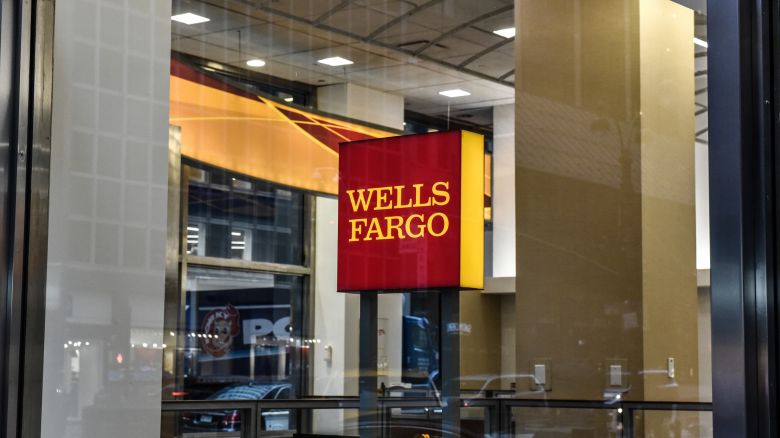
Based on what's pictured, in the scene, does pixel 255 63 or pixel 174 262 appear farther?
pixel 255 63

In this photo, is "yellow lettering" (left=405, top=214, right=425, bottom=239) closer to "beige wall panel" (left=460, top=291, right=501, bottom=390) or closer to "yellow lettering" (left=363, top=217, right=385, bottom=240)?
"yellow lettering" (left=363, top=217, right=385, bottom=240)

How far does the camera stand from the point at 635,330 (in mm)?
3547

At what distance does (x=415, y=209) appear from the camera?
2920mm

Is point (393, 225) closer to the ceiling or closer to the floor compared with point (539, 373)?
closer to the ceiling

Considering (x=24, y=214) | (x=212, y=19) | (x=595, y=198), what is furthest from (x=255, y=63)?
(x=595, y=198)

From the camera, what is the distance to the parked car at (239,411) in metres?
2.90

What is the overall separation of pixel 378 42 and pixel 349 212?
1.90 ft

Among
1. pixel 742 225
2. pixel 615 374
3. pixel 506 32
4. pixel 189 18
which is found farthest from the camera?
pixel 615 374

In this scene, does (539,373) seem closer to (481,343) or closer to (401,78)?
(481,343)

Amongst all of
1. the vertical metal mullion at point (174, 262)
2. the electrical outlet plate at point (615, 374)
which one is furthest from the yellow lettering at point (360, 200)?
the electrical outlet plate at point (615, 374)

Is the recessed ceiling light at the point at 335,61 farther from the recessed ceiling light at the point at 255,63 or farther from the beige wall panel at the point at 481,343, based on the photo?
the beige wall panel at the point at 481,343

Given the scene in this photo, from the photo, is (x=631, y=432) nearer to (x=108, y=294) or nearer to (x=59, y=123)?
(x=108, y=294)

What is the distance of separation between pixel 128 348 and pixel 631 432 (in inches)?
77.2

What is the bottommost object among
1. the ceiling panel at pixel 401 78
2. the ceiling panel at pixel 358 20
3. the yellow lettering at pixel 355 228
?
the yellow lettering at pixel 355 228
